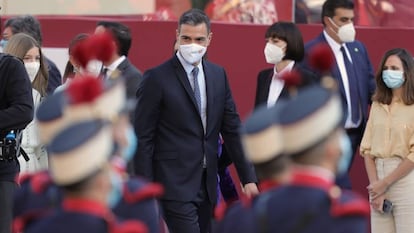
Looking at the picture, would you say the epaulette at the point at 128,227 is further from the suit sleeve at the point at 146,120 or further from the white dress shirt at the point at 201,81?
the white dress shirt at the point at 201,81

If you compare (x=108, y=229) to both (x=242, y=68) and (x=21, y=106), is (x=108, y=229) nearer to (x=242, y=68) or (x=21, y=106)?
(x=21, y=106)

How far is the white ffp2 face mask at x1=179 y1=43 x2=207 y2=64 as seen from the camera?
9.17 metres

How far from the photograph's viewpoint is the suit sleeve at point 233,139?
934 centimetres

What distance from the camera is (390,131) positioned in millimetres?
10297

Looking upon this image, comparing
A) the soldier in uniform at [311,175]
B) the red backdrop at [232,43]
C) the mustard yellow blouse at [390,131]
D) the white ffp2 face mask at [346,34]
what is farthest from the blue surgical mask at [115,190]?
the red backdrop at [232,43]

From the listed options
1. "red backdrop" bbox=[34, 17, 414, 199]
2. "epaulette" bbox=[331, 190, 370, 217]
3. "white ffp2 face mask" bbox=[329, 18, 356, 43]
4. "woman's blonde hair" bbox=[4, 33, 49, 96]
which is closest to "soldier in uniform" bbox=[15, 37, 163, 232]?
"epaulette" bbox=[331, 190, 370, 217]

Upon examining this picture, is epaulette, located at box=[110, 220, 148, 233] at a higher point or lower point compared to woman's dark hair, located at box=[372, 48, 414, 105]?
A: higher

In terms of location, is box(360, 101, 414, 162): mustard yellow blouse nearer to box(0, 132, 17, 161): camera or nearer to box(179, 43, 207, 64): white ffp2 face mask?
box(179, 43, 207, 64): white ffp2 face mask

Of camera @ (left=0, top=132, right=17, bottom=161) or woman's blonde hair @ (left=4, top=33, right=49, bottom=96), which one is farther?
woman's blonde hair @ (left=4, top=33, right=49, bottom=96)

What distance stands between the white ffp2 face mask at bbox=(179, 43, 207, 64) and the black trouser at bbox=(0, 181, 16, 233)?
151cm

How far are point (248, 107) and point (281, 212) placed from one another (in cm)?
661

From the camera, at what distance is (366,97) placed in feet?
35.1

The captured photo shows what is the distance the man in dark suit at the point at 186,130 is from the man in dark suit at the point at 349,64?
1.50 meters

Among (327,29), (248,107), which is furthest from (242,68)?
(327,29)
